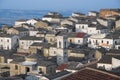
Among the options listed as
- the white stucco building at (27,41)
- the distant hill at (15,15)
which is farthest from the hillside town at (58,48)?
the distant hill at (15,15)

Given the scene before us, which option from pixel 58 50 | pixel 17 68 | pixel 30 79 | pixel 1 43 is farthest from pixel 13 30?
pixel 30 79

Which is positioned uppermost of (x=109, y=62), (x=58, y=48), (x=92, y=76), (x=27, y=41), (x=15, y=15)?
(x=15, y=15)

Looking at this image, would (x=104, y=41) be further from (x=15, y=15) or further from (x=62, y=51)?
(x=15, y=15)

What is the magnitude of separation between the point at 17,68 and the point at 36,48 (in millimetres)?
5433

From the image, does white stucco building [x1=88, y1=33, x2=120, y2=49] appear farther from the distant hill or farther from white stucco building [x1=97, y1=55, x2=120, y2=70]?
the distant hill

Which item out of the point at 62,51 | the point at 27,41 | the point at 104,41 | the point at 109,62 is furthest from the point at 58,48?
the point at 109,62

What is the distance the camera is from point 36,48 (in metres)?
30.7

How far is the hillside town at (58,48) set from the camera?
23.0 metres

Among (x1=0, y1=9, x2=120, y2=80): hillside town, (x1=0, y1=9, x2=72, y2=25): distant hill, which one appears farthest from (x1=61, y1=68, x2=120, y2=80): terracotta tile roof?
(x1=0, y1=9, x2=72, y2=25): distant hill

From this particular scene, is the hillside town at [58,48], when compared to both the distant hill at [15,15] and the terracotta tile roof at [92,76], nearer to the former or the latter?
the terracotta tile roof at [92,76]

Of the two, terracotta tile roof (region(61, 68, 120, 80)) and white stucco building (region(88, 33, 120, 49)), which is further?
white stucco building (region(88, 33, 120, 49))

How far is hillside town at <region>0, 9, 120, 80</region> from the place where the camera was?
2296 centimetres

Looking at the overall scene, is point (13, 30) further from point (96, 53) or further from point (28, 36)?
point (96, 53)

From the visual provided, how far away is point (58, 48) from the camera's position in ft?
94.0
